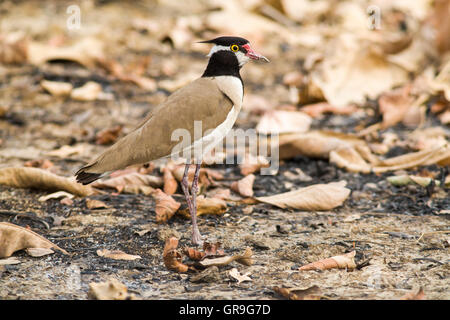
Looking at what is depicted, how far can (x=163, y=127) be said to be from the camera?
4020 millimetres

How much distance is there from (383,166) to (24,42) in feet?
16.9

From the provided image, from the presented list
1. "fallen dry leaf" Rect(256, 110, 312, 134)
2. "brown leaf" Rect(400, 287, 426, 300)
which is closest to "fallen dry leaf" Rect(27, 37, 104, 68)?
"fallen dry leaf" Rect(256, 110, 312, 134)

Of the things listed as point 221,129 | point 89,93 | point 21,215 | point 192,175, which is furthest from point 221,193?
point 89,93

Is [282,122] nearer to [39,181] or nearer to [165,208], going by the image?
[165,208]

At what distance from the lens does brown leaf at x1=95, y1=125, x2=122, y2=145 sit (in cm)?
590

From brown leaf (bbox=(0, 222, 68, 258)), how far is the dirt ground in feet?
0.20

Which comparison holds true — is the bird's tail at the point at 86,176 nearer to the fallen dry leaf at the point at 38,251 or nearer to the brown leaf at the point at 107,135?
the fallen dry leaf at the point at 38,251

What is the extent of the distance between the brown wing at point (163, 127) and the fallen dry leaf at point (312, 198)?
2.81 ft

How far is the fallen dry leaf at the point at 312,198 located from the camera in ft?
14.7

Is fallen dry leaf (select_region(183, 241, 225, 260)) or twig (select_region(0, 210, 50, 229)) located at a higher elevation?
twig (select_region(0, 210, 50, 229))

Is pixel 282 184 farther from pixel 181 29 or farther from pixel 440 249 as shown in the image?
pixel 181 29

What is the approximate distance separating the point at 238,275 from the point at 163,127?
1.18m

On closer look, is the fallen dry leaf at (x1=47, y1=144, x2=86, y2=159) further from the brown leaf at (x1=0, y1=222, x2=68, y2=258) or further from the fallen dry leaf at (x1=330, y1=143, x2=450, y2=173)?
the fallen dry leaf at (x1=330, y1=143, x2=450, y2=173)

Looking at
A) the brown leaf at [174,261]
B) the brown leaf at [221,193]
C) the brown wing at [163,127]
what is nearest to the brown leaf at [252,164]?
the brown leaf at [221,193]
